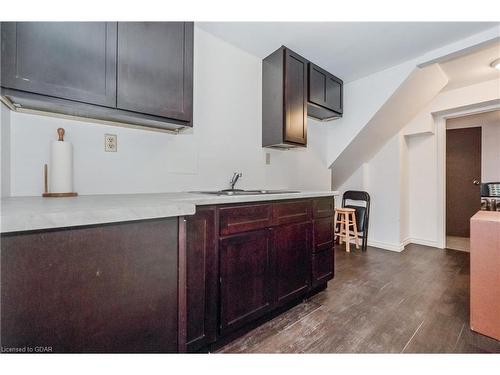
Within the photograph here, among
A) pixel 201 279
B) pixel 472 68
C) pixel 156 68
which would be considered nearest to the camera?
pixel 201 279

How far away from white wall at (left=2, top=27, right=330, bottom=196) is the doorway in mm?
3325

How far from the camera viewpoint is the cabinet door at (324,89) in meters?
2.39

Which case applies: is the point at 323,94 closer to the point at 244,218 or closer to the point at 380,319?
the point at 244,218

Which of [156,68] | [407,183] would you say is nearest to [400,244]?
[407,183]

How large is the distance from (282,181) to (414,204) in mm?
2697

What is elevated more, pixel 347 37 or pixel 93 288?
pixel 347 37

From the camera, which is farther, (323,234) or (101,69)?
(323,234)

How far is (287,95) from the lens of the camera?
2.14m

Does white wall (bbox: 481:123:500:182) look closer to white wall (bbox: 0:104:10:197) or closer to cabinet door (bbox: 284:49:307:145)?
cabinet door (bbox: 284:49:307:145)

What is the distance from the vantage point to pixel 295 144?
2.28 metres

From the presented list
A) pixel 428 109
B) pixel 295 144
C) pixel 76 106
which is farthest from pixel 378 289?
pixel 428 109

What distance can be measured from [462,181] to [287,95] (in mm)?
4120

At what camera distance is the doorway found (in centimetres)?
396

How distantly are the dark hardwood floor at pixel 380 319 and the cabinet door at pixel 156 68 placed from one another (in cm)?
149
